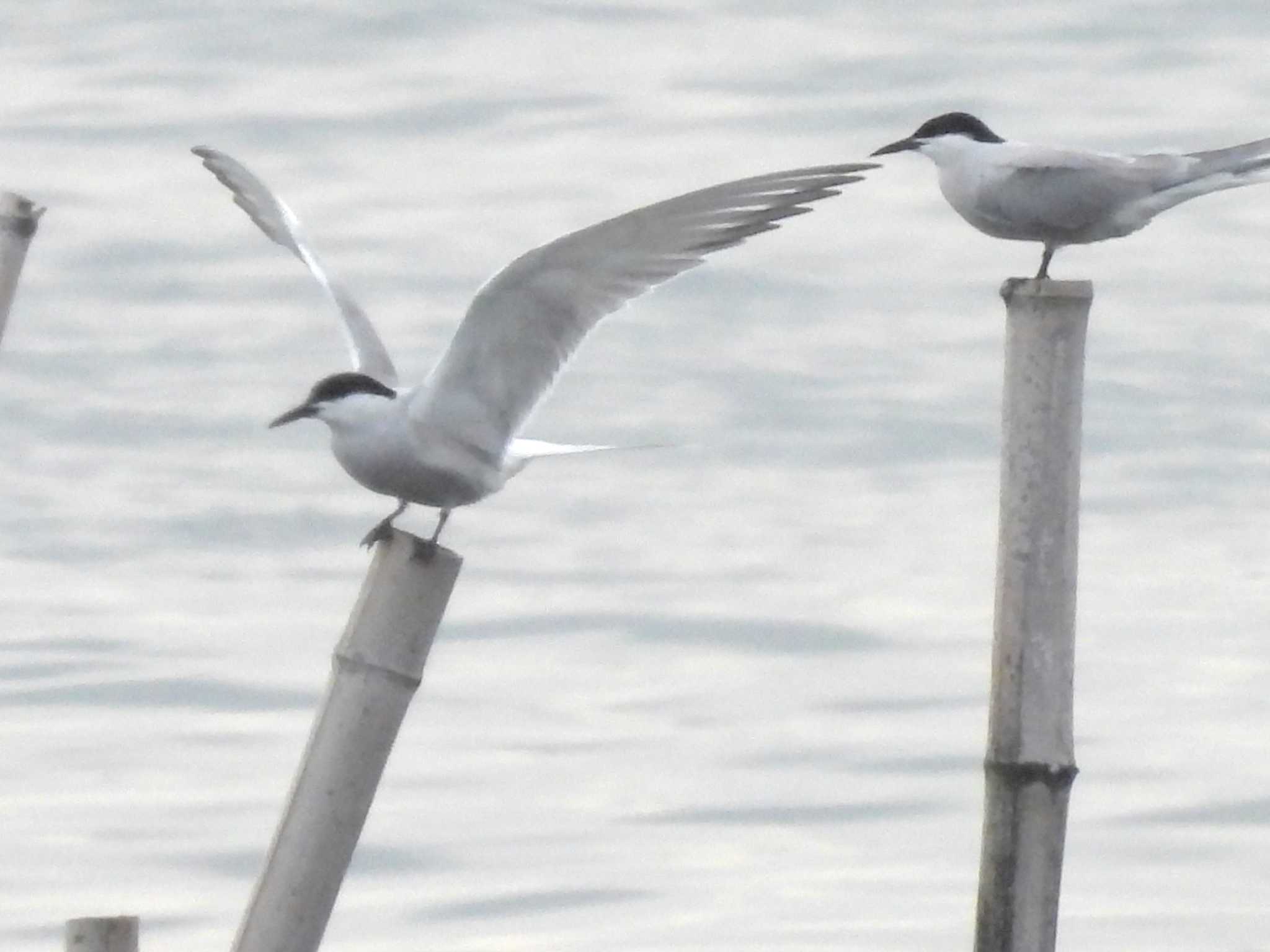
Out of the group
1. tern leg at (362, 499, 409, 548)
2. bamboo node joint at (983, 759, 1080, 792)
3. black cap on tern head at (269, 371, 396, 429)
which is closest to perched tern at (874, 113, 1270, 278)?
tern leg at (362, 499, 409, 548)

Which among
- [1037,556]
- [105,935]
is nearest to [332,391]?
[1037,556]

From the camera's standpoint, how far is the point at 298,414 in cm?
659

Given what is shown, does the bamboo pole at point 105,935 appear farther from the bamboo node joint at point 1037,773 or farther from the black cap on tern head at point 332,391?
the black cap on tern head at point 332,391

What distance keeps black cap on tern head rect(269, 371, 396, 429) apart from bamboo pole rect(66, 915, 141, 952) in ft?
5.84

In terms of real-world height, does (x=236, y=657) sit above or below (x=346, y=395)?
above

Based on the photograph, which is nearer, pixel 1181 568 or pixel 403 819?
pixel 403 819

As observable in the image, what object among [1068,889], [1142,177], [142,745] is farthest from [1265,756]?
[1142,177]

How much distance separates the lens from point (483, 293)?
636 cm

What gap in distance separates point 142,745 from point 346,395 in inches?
225

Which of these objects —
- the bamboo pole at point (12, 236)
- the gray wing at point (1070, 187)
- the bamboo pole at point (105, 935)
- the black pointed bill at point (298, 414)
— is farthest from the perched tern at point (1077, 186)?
the bamboo pole at point (105, 935)

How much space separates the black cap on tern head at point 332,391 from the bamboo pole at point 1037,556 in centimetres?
144

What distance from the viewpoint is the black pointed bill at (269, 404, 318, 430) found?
653 cm

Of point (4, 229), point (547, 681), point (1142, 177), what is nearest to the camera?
point (4, 229)

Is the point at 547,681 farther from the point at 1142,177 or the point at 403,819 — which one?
the point at 1142,177
